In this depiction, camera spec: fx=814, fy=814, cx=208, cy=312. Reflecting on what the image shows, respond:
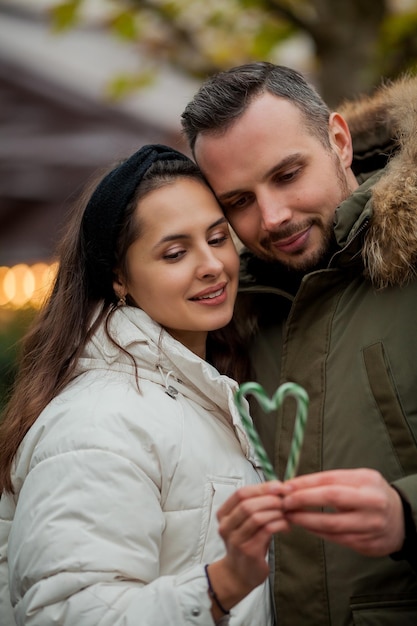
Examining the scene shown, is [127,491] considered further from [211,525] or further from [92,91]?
[92,91]

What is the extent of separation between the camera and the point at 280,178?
9.23ft

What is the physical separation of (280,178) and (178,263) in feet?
1.57

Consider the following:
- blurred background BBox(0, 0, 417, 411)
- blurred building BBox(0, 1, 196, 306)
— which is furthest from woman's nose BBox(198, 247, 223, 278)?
blurred building BBox(0, 1, 196, 306)

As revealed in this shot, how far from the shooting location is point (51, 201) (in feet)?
19.3

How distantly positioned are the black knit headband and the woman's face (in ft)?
0.23

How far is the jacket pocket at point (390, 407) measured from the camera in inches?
94.3

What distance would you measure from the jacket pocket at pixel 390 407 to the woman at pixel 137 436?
17.0 inches

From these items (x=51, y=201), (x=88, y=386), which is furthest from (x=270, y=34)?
(x=88, y=386)

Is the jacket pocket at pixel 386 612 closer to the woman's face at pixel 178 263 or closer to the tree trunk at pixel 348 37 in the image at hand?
the woman's face at pixel 178 263

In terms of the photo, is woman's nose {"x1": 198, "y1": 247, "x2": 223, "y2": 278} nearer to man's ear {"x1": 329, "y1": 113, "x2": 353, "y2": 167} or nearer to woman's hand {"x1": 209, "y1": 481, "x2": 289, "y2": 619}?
man's ear {"x1": 329, "y1": 113, "x2": 353, "y2": 167}

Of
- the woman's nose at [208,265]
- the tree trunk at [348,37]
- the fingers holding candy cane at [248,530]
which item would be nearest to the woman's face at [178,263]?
the woman's nose at [208,265]

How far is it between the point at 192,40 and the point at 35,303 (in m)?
2.97

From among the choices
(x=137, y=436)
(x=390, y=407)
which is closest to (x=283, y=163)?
(x=390, y=407)

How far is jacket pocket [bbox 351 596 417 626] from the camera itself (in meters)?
2.36
